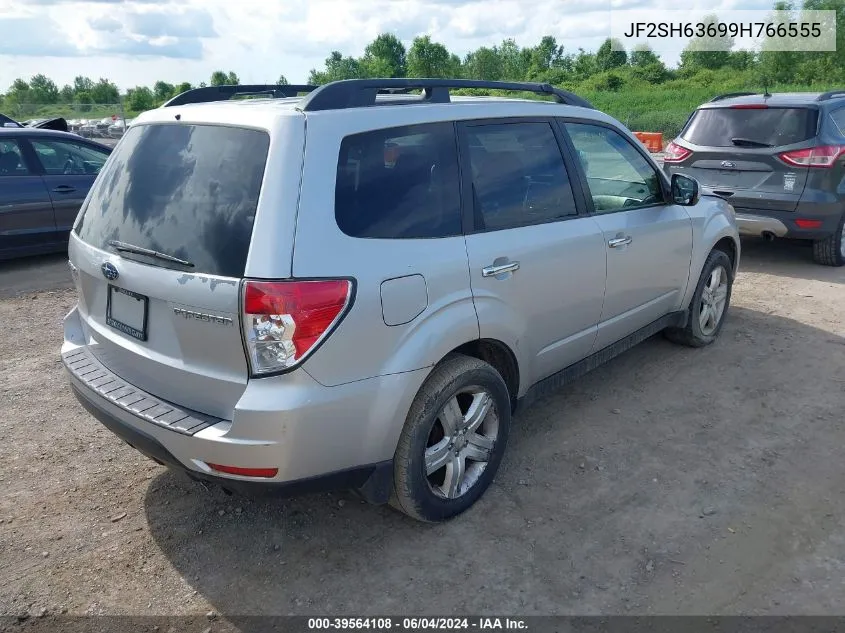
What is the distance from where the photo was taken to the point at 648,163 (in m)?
4.65

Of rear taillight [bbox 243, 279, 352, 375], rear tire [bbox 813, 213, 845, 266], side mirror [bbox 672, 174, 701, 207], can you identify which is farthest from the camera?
rear tire [bbox 813, 213, 845, 266]

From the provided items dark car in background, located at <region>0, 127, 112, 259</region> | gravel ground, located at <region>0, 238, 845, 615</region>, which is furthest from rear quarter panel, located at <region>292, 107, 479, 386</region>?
dark car in background, located at <region>0, 127, 112, 259</region>

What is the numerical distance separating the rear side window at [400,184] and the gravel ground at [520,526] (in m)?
1.40

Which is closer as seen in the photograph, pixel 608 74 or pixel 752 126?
pixel 752 126

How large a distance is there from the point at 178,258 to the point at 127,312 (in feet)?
1.49

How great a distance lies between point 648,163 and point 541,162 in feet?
3.94

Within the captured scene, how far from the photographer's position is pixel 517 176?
3.60 metres

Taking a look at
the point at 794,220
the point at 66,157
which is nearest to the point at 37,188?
the point at 66,157

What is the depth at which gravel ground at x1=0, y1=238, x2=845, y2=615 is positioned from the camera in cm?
289

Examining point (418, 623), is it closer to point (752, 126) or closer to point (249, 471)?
point (249, 471)

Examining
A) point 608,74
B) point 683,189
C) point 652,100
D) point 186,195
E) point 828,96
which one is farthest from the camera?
point 608,74

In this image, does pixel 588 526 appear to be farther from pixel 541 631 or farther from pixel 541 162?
pixel 541 162

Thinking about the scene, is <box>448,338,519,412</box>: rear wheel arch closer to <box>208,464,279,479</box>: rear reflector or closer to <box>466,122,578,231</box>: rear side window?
<box>466,122,578,231</box>: rear side window

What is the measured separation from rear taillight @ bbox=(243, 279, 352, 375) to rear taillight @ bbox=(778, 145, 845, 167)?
20.8 ft
